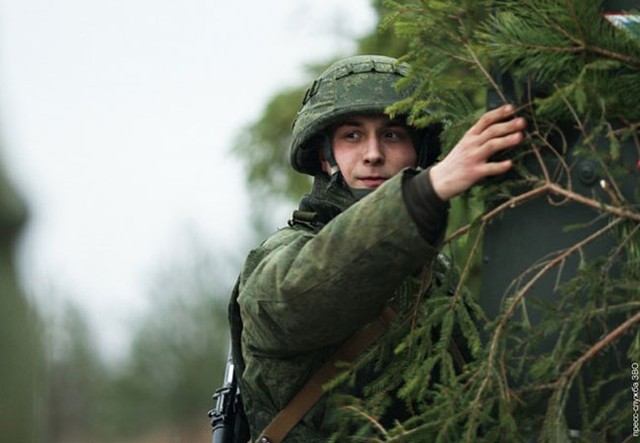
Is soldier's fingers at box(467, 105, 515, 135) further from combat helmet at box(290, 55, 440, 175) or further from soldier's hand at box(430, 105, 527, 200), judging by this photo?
combat helmet at box(290, 55, 440, 175)

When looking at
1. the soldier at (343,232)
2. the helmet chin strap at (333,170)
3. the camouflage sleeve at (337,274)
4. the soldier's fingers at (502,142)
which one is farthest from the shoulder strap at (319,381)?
the soldier's fingers at (502,142)

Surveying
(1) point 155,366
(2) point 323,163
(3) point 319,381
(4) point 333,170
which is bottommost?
(3) point 319,381

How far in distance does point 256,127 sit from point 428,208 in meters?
7.71

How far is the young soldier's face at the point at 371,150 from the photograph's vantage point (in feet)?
16.8

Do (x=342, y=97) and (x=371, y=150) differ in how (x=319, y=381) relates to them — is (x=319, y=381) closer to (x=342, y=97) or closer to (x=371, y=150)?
(x=371, y=150)

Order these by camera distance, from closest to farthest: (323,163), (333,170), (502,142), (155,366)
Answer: (502,142) → (333,170) → (323,163) → (155,366)

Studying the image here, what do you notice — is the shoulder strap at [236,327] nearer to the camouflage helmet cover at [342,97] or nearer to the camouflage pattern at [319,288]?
the camouflage pattern at [319,288]

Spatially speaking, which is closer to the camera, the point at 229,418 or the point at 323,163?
the point at 323,163

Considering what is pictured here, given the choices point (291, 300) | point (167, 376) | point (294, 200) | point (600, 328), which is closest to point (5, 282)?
point (291, 300)

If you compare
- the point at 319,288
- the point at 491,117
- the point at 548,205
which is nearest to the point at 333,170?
the point at 319,288

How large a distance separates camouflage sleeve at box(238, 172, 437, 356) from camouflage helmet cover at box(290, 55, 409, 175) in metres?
0.69

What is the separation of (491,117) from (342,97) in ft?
3.84

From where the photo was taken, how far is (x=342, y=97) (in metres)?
5.27

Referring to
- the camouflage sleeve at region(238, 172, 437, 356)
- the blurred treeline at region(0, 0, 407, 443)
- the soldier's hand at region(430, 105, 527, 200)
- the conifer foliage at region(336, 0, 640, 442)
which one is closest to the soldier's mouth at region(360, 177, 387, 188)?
the camouflage sleeve at region(238, 172, 437, 356)
